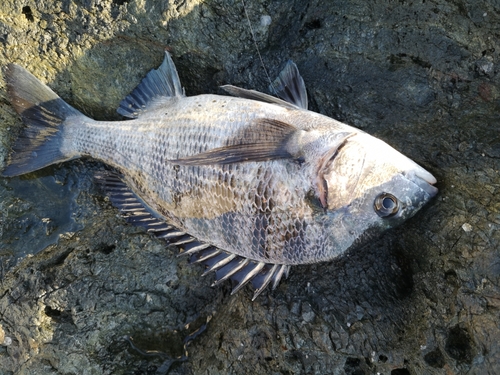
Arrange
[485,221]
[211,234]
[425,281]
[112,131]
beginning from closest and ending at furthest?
[485,221], [425,281], [211,234], [112,131]

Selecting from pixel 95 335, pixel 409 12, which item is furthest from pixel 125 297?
pixel 409 12

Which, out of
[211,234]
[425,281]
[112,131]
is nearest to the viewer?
[425,281]

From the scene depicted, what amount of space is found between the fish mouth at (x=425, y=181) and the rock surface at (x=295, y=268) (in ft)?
0.45

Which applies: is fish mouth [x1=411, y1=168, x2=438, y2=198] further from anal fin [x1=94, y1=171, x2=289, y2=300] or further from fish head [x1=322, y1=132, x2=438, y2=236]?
anal fin [x1=94, y1=171, x2=289, y2=300]

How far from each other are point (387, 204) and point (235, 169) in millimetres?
973

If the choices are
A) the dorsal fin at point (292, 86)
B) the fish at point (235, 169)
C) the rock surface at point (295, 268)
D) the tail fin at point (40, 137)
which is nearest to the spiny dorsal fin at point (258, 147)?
the fish at point (235, 169)

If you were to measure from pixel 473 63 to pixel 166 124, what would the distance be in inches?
83.3

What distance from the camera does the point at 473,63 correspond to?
99.3 inches

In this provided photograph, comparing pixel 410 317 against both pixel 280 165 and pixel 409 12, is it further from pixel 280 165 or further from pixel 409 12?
pixel 409 12

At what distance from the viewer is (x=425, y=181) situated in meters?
2.37

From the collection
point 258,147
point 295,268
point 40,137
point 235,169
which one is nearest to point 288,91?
point 258,147

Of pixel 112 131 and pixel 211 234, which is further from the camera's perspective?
pixel 112 131

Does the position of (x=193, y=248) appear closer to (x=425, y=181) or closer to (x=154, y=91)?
(x=154, y=91)

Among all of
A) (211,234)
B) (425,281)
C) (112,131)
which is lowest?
(425,281)
